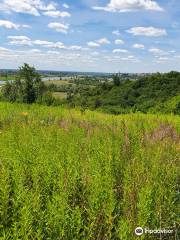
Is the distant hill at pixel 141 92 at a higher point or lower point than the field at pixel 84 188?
lower

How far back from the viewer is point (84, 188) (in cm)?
439

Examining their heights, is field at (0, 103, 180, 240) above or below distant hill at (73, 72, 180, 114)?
above

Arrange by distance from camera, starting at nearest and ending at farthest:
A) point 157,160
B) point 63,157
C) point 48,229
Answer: point 48,229, point 157,160, point 63,157

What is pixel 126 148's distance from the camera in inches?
234

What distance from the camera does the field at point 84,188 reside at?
326cm

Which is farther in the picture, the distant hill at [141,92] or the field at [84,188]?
the distant hill at [141,92]

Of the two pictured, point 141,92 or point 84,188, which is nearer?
point 84,188

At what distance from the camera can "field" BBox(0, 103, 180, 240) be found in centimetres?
326

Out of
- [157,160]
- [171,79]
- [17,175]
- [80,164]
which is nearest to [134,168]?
[157,160]

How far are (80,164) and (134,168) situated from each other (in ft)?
2.41

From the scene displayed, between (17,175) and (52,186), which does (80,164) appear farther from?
(17,175)

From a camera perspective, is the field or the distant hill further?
the distant hill

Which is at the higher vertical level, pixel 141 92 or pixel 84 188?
pixel 84 188

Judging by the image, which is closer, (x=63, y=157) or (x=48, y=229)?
(x=48, y=229)
